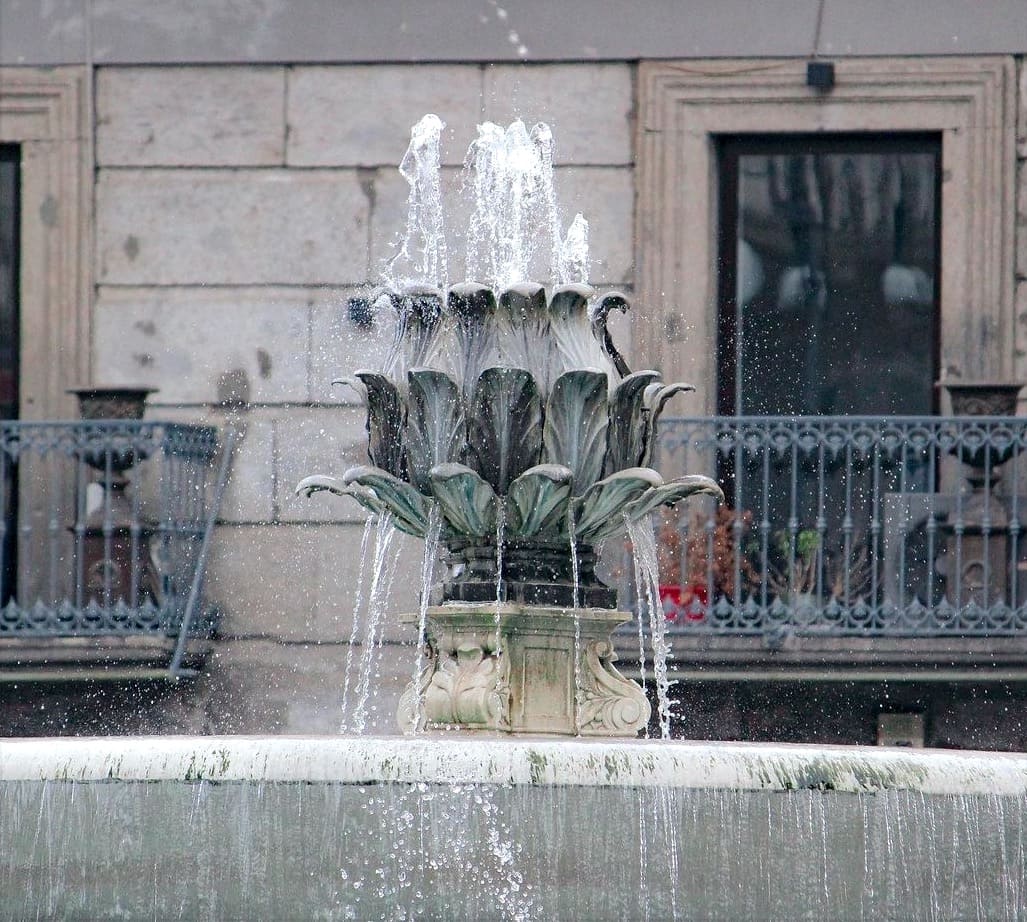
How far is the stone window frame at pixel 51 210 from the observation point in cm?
1401

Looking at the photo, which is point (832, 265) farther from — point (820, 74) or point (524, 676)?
point (524, 676)

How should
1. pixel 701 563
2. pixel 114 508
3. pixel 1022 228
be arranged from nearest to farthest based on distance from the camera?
pixel 701 563 < pixel 114 508 < pixel 1022 228

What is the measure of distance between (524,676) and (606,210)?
515 centimetres

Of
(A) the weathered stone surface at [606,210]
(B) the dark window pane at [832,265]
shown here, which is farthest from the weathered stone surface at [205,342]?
(B) the dark window pane at [832,265]

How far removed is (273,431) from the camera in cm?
1390

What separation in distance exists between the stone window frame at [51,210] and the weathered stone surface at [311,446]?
103cm

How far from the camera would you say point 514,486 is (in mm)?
8859

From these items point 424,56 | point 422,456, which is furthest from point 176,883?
point 424,56

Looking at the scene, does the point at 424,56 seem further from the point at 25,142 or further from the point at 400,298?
the point at 400,298

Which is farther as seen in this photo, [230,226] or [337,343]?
[230,226]

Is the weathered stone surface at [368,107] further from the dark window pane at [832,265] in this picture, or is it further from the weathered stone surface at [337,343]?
the dark window pane at [832,265]

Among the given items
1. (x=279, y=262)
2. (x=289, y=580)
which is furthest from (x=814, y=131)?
(x=289, y=580)

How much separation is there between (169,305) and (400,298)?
4.92 m

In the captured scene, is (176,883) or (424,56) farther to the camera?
(424,56)
